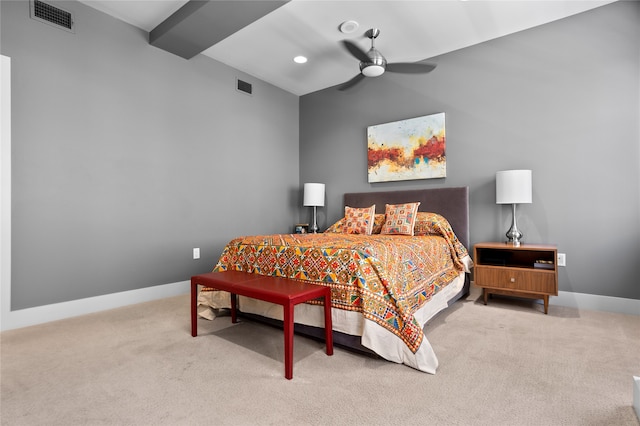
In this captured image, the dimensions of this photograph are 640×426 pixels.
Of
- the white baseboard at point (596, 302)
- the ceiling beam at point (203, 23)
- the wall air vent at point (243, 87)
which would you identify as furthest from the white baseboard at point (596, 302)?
the wall air vent at point (243, 87)

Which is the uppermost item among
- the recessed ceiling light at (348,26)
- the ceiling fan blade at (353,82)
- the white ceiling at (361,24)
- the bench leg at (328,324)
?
the white ceiling at (361,24)

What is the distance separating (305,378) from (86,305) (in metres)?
2.38

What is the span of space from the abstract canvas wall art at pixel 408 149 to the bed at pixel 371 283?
872 mm

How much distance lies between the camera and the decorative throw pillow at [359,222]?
3633mm

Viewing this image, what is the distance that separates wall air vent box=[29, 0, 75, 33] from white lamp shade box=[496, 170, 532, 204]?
4283 mm

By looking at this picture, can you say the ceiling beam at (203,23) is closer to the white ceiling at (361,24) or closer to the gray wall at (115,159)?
the white ceiling at (361,24)

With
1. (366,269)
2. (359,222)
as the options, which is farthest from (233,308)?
(359,222)

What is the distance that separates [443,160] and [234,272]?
2741 millimetres

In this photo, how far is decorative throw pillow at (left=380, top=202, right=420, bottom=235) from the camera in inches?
132

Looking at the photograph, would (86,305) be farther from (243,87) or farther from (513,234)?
(513,234)

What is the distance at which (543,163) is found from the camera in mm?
3193

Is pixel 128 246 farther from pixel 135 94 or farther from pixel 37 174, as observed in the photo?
Result: pixel 135 94

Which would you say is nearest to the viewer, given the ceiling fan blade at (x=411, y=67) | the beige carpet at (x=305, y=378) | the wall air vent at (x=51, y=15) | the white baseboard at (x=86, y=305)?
the beige carpet at (x=305, y=378)

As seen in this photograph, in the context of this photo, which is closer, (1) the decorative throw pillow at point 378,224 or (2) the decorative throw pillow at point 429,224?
(2) the decorative throw pillow at point 429,224
